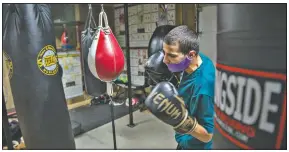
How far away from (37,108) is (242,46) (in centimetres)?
133

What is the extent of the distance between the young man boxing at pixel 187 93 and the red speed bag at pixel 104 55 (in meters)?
0.35

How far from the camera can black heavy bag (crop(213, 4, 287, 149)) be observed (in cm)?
37

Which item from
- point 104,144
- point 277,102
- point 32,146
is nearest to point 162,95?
point 277,102

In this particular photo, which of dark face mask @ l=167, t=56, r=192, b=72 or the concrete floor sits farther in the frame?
the concrete floor

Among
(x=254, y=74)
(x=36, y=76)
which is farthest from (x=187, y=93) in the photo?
(x=36, y=76)

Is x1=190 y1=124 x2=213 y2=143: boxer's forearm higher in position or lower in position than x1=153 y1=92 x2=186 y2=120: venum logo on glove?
lower

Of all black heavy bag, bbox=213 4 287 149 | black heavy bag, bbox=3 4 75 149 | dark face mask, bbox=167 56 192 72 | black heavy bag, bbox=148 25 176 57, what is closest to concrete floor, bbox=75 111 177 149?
black heavy bag, bbox=3 4 75 149

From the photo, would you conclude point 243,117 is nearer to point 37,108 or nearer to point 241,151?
point 241,151

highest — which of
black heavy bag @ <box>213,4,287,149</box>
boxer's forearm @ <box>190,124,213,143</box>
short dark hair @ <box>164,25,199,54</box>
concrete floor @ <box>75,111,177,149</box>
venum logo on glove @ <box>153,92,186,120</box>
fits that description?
short dark hair @ <box>164,25,199,54</box>

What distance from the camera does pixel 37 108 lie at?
1.41m

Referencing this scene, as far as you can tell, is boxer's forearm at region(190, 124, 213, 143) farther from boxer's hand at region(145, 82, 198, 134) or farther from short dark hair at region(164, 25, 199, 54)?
short dark hair at region(164, 25, 199, 54)

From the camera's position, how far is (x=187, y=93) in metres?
0.99

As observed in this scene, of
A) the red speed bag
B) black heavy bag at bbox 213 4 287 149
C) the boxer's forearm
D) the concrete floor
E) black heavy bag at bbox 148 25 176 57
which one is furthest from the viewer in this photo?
the concrete floor

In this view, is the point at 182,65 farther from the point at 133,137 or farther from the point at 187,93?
the point at 133,137
